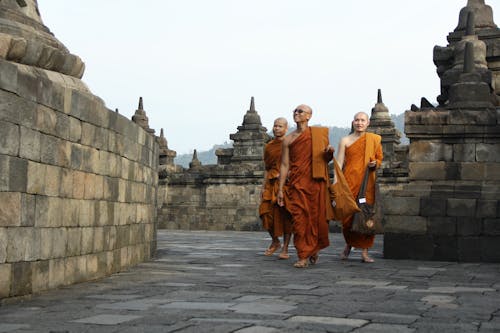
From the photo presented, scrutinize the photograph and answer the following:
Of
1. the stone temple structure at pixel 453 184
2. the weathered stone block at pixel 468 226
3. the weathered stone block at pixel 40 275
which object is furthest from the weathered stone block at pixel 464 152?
the weathered stone block at pixel 40 275

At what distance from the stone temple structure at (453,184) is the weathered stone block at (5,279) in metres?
5.41

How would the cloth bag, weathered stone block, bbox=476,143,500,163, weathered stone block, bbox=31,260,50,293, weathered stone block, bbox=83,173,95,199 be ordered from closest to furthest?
weathered stone block, bbox=31,260,50,293 → weathered stone block, bbox=83,173,95,199 → the cloth bag → weathered stone block, bbox=476,143,500,163

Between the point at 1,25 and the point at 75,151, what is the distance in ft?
4.82

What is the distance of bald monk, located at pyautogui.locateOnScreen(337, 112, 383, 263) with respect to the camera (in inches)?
362

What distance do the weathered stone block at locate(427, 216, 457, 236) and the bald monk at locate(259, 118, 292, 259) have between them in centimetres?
172

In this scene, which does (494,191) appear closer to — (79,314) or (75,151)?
(75,151)

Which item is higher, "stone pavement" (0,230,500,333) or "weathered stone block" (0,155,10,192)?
"weathered stone block" (0,155,10,192)

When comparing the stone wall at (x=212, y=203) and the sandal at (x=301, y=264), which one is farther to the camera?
the stone wall at (x=212, y=203)

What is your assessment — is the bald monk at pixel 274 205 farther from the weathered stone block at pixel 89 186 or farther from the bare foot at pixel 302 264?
the weathered stone block at pixel 89 186

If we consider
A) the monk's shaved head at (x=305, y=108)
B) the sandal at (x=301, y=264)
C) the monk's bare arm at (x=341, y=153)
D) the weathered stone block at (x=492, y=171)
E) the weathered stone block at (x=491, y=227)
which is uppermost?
the monk's shaved head at (x=305, y=108)

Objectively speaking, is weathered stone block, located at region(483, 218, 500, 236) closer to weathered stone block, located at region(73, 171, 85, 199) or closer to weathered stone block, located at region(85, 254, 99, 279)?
weathered stone block, located at region(85, 254, 99, 279)

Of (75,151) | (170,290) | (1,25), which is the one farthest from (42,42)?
(170,290)

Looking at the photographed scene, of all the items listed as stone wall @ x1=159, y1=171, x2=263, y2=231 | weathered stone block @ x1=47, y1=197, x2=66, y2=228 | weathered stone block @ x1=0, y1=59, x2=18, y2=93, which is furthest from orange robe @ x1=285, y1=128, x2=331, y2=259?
stone wall @ x1=159, y1=171, x2=263, y2=231

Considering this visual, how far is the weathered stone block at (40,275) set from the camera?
5.45 m
